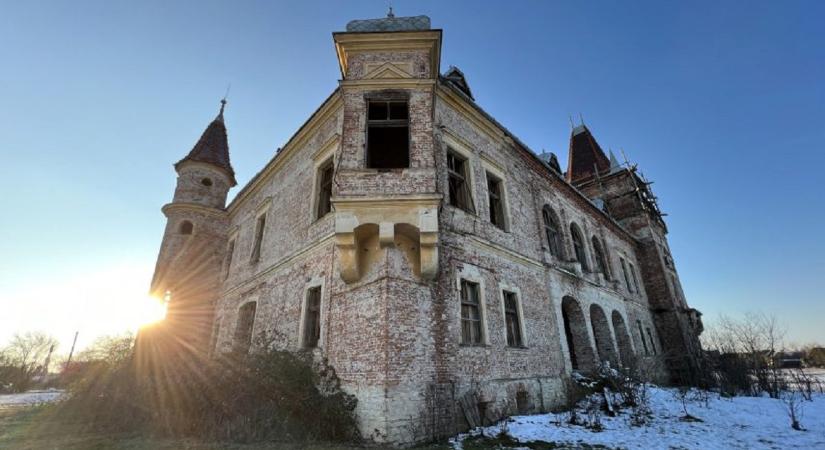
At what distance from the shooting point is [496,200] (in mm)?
11859

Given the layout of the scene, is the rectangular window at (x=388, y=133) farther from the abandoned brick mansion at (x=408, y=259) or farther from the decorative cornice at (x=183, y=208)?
the decorative cornice at (x=183, y=208)

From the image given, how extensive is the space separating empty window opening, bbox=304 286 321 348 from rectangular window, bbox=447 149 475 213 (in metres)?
4.70

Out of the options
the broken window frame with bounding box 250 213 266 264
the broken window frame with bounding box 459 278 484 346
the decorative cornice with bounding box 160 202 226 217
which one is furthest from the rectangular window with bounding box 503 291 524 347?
the decorative cornice with bounding box 160 202 226 217

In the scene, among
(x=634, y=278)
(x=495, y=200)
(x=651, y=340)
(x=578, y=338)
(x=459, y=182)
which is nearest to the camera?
(x=459, y=182)

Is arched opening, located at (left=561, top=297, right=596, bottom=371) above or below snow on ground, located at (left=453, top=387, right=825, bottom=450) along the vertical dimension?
above

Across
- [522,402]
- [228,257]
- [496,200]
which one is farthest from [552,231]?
[228,257]

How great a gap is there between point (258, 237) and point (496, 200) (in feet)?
32.3

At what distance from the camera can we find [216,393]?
7895 mm

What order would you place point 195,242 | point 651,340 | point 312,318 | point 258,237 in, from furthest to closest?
point 651,340, point 195,242, point 258,237, point 312,318

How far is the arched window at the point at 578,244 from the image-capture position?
15.9m

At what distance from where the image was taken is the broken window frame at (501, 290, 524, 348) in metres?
9.74

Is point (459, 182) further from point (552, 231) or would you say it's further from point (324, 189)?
point (552, 231)

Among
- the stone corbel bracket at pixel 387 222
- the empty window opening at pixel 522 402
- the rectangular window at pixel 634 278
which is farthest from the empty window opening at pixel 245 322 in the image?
the rectangular window at pixel 634 278

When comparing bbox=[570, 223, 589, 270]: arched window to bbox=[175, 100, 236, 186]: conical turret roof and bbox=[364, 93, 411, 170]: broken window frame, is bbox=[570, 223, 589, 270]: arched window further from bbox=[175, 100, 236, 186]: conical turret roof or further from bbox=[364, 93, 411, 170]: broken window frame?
bbox=[175, 100, 236, 186]: conical turret roof
